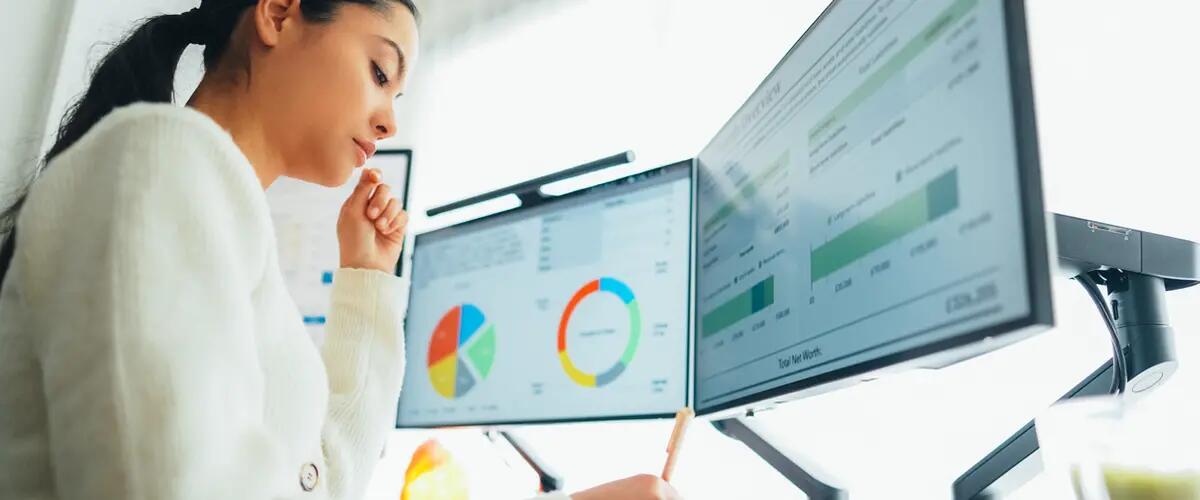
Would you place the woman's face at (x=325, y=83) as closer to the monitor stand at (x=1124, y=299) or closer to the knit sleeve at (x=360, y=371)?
the knit sleeve at (x=360, y=371)

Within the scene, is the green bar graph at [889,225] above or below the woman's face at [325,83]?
below

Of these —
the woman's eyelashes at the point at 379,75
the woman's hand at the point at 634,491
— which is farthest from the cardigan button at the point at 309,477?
the woman's eyelashes at the point at 379,75

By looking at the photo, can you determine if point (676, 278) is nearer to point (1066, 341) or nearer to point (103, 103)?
point (1066, 341)

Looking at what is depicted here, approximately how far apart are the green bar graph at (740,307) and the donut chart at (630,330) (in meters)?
0.11

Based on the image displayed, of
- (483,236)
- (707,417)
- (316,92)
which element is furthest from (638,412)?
(316,92)

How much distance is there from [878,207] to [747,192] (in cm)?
27

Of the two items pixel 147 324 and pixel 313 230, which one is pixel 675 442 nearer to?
pixel 147 324

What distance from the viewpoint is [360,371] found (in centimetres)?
97

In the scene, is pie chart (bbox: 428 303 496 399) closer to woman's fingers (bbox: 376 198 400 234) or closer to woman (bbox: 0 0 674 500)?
woman's fingers (bbox: 376 198 400 234)

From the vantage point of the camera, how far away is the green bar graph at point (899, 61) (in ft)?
2.11

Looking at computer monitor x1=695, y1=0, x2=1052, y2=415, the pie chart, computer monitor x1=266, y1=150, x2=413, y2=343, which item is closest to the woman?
computer monitor x1=695, y1=0, x2=1052, y2=415

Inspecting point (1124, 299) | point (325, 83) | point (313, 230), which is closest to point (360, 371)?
point (325, 83)

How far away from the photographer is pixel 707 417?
101 centimetres

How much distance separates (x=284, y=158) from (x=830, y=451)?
0.72 metres
